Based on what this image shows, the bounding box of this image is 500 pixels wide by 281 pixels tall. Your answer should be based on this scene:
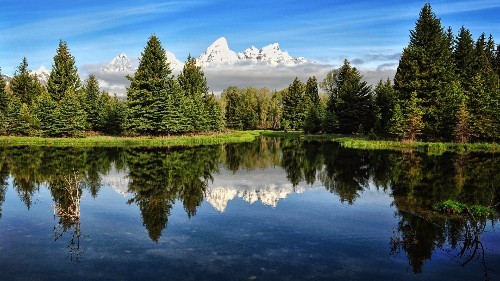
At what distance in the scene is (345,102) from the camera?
2945 inches

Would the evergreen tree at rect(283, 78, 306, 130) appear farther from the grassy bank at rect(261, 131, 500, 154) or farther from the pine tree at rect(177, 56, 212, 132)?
the grassy bank at rect(261, 131, 500, 154)

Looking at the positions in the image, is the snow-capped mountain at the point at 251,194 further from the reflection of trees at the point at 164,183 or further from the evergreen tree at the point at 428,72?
the evergreen tree at the point at 428,72

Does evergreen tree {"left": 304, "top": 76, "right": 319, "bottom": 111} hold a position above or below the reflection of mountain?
above

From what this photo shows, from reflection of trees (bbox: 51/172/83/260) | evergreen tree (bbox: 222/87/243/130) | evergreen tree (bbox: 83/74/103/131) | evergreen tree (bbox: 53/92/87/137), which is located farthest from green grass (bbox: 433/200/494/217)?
evergreen tree (bbox: 222/87/243/130)

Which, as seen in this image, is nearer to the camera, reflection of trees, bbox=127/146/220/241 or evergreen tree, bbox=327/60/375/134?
reflection of trees, bbox=127/146/220/241

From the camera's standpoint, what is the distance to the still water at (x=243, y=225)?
40.1ft

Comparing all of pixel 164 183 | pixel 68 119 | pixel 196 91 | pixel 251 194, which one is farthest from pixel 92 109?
pixel 251 194

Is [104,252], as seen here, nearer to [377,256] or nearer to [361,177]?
[377,256]

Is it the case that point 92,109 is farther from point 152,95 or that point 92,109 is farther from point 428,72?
point 428,72

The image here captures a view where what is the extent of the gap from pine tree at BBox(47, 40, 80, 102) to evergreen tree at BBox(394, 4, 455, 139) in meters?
56.8

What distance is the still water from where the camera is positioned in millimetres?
12219

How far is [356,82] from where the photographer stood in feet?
247

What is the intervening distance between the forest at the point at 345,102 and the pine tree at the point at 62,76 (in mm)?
180

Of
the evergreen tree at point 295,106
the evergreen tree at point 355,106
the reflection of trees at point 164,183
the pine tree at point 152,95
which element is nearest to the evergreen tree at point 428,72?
the evergreen tree at point 355,106
